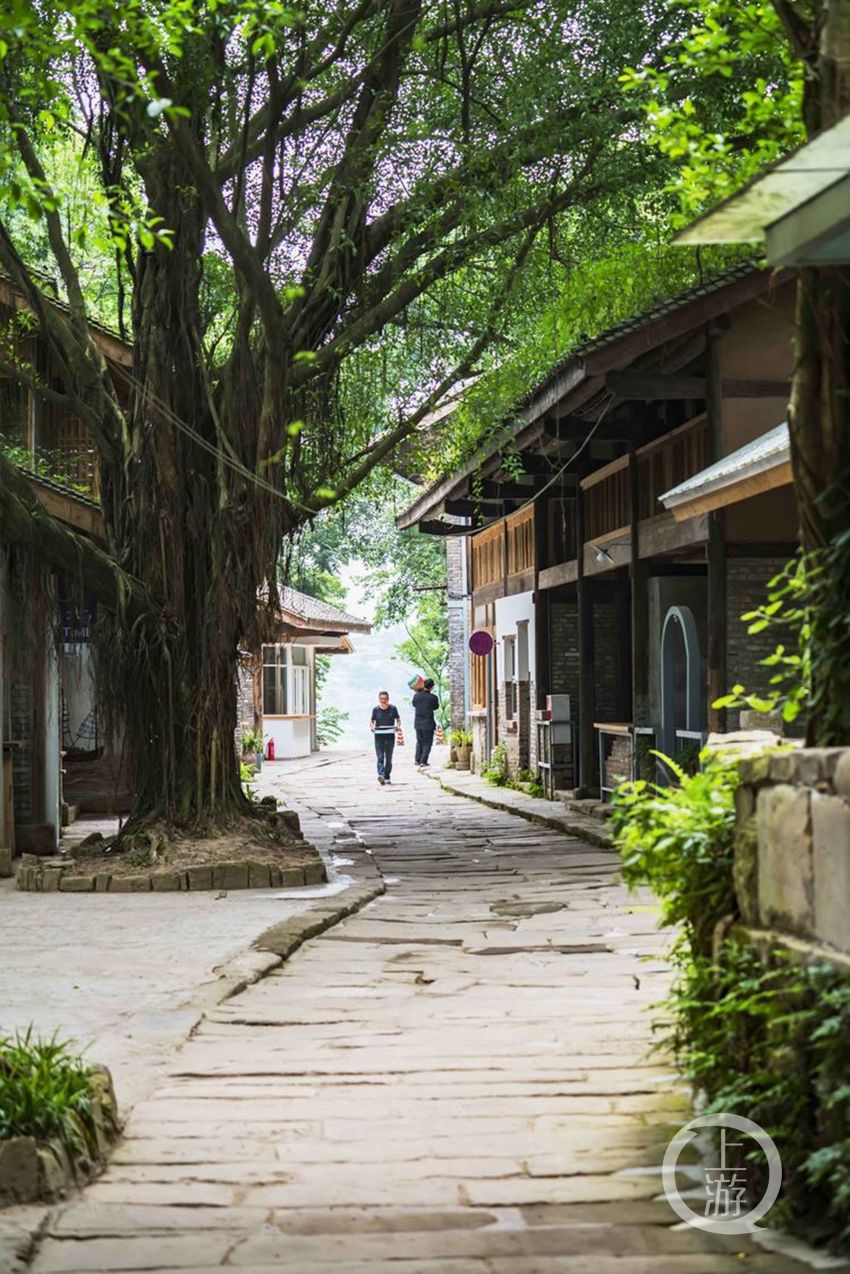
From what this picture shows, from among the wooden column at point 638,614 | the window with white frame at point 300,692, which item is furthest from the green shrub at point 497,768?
the window with white frame at point 300,692

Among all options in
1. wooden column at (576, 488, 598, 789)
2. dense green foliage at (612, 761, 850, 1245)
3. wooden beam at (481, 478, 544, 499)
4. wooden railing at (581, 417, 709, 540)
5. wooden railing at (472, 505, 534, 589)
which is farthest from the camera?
wooden railing at (472, 505, 534, 589)

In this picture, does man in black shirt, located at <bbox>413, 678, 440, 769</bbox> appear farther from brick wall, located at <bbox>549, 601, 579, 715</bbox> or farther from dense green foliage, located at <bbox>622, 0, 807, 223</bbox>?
dense green foliage, located at <bbox>622, 0, 807, 223</bbox>

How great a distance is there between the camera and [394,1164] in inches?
198

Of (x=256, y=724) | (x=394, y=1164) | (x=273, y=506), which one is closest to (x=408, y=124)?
(x=273, y=506)

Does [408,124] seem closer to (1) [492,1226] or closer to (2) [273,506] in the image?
(2) [273,506]

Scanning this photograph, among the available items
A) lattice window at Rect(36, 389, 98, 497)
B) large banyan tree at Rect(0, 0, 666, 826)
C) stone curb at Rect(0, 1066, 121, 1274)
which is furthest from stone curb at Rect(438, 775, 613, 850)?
stone curb at Rect(0, 1066, 121, 1274)

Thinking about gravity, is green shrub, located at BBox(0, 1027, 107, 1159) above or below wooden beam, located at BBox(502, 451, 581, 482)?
below

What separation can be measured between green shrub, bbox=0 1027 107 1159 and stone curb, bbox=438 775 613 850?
27.7 ft

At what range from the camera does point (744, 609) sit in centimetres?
1412

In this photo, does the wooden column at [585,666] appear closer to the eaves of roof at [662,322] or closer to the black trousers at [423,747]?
the eaves of roof at [662,322]

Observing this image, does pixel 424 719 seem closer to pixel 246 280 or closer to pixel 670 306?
pixel 670 306

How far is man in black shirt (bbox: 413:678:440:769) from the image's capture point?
1283 inches

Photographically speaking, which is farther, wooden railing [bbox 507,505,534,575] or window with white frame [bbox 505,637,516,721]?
window with white frame [bbox 505,637,516,721]

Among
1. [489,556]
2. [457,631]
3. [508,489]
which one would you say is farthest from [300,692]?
[508,489]
